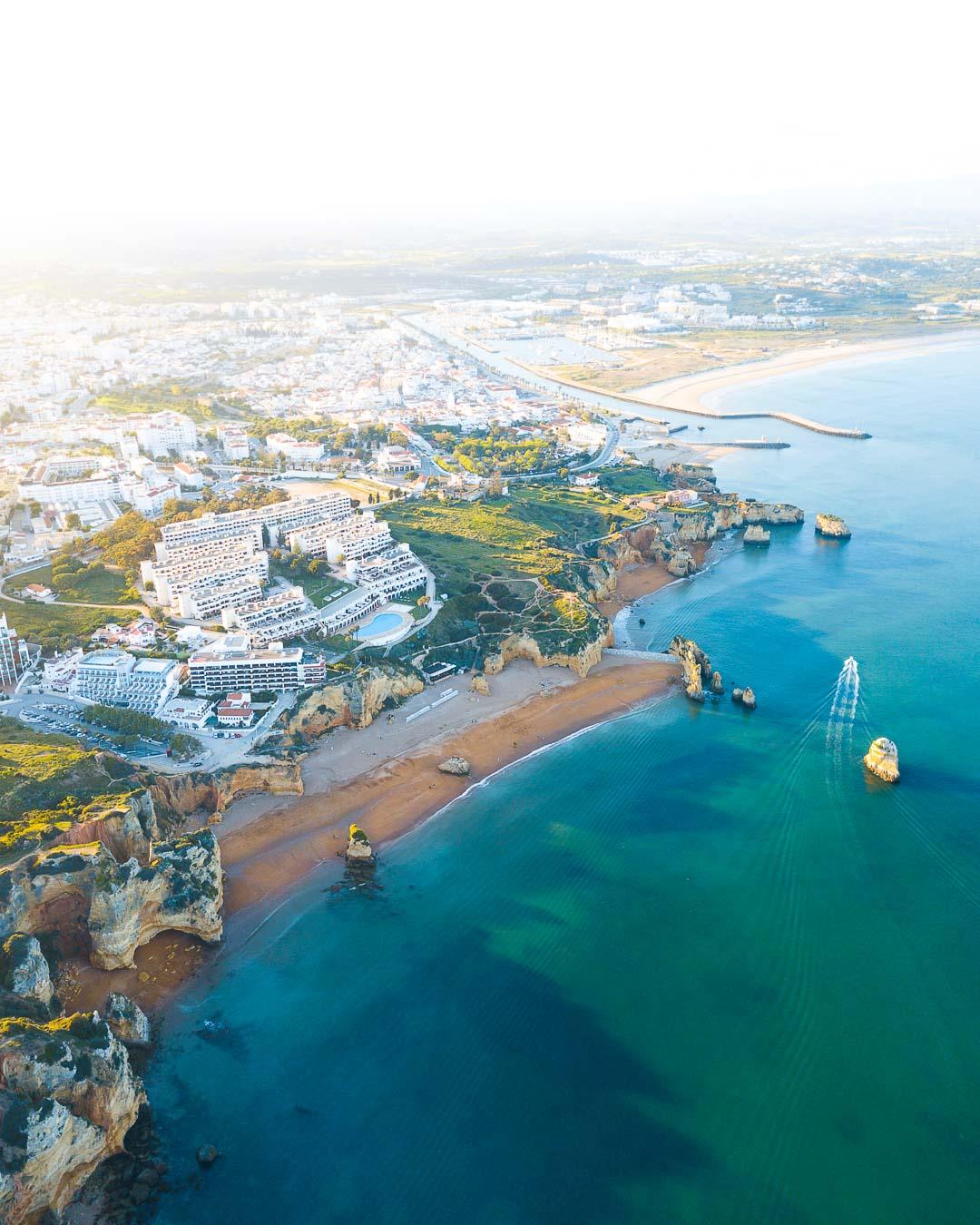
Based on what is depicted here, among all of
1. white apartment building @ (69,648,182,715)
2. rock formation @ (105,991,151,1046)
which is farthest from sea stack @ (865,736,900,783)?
white apartment building @ (69,648,182,715)

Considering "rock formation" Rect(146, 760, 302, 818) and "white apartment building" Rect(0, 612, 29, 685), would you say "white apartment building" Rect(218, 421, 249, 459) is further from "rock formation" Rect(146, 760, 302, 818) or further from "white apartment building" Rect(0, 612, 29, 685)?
"rock formation" Rect(146, 760, 302, 818)

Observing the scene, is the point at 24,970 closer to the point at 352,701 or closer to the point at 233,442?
the point at 352,701

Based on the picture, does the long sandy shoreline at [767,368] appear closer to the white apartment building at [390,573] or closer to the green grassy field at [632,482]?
the green grassy field at [632,482]

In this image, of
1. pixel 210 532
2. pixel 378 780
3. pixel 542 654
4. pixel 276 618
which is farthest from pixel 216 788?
pixel 210 532

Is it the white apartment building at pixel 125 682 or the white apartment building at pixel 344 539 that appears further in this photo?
the white apartment building at pixel 344 539

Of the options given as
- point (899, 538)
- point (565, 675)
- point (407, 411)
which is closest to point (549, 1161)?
point (565, 675)

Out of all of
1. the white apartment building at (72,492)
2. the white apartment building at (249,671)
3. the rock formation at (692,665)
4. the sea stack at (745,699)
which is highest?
the white apartment building at (72,492)

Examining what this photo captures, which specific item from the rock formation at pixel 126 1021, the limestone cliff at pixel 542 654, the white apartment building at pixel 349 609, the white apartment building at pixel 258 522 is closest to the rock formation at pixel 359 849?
the rock formation at pixel 126 1021

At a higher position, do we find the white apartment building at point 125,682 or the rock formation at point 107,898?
the white apartment building at point 125,682
